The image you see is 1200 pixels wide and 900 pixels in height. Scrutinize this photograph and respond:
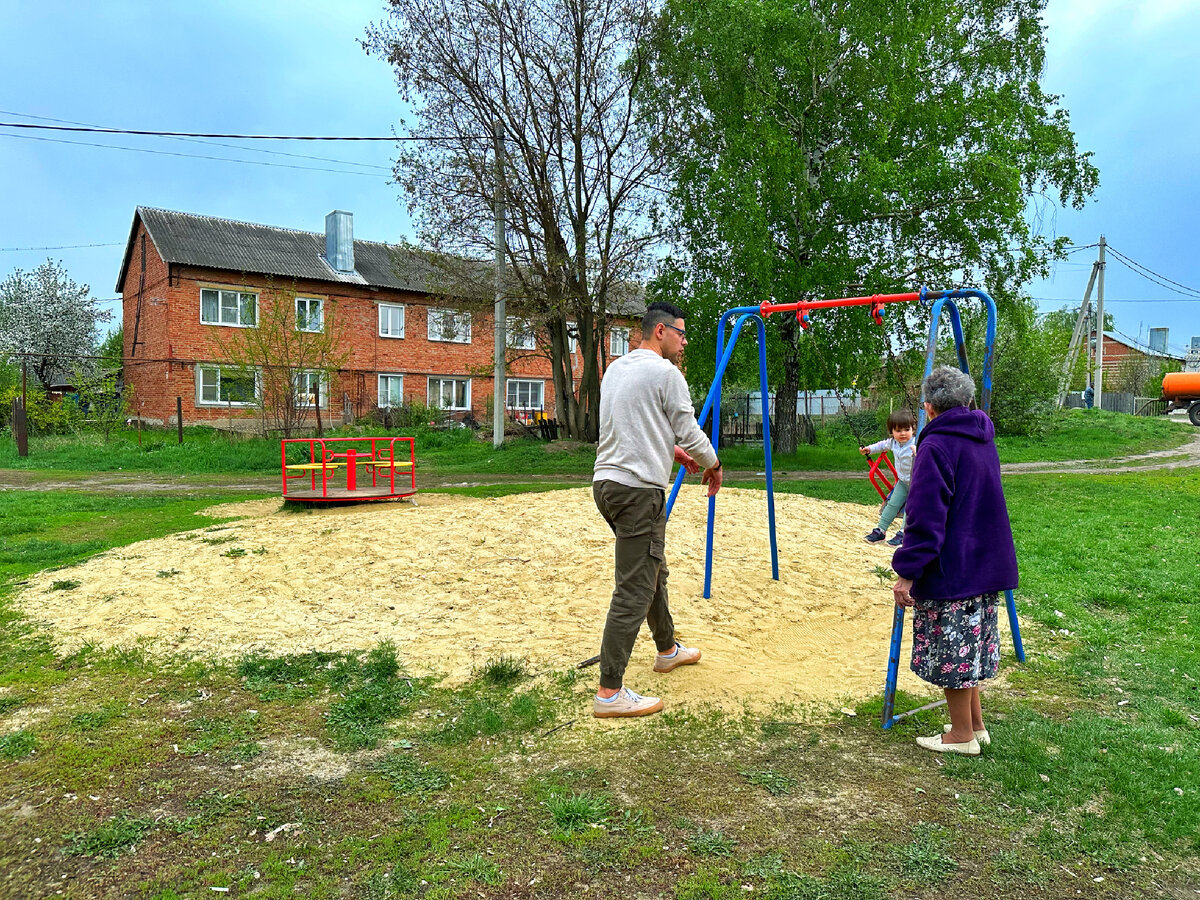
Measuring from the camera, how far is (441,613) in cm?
627

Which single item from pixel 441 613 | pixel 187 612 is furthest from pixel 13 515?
pixel 441 613

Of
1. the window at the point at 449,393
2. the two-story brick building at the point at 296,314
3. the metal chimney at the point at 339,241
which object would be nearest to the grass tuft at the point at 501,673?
the two-story brick building at the point at 296,314

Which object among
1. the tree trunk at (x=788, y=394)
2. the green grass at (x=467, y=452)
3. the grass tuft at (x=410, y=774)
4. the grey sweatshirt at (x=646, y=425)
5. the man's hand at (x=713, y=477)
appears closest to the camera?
the grass tuft at (x=410, y=774)

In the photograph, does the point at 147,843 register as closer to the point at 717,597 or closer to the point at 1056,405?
the point at 717,597

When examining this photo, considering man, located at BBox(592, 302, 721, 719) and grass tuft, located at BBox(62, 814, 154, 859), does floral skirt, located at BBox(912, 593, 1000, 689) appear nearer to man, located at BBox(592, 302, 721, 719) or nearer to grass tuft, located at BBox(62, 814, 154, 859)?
man, located at BBox(592, 302, 721, 719)

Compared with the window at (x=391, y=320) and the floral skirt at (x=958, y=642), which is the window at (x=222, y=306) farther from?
the floral skirt at (x=958, y=642)

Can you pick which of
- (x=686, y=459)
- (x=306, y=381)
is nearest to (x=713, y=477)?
(x=686, y=459)

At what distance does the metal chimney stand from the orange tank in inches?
1558

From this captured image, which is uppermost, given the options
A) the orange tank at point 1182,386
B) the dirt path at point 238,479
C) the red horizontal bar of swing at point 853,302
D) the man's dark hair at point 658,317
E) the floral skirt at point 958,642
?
the orange tank at point 1182,386

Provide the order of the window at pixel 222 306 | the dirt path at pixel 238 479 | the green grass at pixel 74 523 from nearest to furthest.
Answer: the green grass at pixel 74 523 → the dirt path at pixel 238 479 → the window at pixel 222 306

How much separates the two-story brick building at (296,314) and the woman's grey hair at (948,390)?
73.3 feet

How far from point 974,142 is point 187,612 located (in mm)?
16494

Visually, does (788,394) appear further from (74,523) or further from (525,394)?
(525,394)

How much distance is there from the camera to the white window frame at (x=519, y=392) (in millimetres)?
36062
